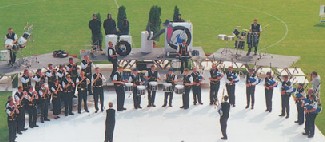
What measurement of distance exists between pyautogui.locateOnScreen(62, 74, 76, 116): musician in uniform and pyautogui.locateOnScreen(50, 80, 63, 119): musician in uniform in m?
0.18

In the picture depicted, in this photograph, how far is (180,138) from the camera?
953 inches

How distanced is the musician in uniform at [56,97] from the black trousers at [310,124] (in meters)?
8.60

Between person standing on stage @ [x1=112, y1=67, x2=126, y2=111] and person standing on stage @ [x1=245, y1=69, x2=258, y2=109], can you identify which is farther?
person standing on stage @ [x1=245, y1=69, x2=258, y2=109]

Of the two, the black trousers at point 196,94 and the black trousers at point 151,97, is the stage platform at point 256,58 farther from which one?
the black trousers at point 151,97

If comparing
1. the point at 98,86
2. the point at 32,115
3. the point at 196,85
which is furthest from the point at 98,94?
the point at 196,85

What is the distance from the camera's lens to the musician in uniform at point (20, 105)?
23.6 metres

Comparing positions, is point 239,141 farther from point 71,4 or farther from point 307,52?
point 71,4

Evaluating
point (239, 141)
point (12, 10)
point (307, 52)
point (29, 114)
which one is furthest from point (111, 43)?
point (12, 10)

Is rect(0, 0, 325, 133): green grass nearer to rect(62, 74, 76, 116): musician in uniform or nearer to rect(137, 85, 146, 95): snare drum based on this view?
rect(62, 74, 76, 116): musician in uniform

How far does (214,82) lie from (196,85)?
72cm

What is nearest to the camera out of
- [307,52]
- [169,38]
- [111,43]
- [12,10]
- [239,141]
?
[239,141]

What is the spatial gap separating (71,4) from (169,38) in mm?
15630

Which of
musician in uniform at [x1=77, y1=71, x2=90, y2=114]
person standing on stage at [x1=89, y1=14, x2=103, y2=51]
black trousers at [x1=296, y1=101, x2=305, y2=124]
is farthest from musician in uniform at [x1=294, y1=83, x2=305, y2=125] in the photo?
person standing on stage at [x1=89, y1=14, x2=103, y2=51]

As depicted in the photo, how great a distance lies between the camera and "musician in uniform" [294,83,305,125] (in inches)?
966
